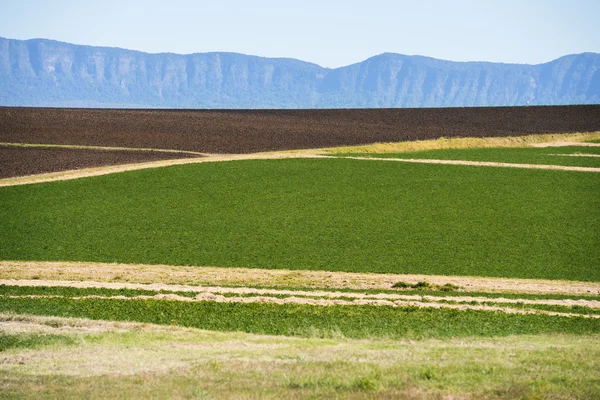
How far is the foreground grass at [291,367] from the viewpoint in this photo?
44.0 feet

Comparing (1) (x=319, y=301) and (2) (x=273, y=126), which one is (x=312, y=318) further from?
(2) (x=273, y=126)

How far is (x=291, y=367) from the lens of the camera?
592 inches

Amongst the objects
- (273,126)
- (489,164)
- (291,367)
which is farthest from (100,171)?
(273,126)

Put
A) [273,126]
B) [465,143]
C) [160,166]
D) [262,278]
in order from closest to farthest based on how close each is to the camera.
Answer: [262,278] < [160,166] < [465,143] < [273,126]

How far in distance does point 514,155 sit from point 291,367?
166ft

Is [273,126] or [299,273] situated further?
[273,126]

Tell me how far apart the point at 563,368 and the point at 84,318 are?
12.2 meters

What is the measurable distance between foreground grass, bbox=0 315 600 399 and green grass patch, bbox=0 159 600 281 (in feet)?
46.0

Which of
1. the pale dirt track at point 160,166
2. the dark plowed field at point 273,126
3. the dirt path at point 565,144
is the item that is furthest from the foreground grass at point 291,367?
the dirt path at point 565,144

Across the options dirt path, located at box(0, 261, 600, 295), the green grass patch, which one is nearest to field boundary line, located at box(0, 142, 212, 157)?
the green grass patch

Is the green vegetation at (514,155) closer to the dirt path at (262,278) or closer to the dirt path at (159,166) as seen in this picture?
the dirt path at (159,166)

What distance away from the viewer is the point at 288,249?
34719 mm

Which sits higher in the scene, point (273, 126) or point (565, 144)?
point (565, 144)

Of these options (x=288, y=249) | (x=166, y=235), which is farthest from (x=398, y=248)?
(x=166, y=235)
